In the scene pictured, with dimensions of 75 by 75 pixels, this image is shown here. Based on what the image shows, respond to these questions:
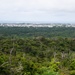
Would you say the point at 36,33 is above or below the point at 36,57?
above

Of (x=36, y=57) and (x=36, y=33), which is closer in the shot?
(x=36, y=57)

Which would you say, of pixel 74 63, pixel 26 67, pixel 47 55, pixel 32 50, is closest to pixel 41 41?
pixel 32 50

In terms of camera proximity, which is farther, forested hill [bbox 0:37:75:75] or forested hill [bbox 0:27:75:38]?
forested hill [bbox 0:27:75:38]

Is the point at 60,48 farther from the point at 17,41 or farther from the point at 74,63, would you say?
the point at 74,63

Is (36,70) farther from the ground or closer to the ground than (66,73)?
farther from the ground

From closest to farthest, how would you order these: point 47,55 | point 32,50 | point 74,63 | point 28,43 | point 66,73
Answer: point 66,73 < point 74,63 < point 47,55 < point 32,50 < point 28,43

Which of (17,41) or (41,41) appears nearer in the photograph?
(17,41)

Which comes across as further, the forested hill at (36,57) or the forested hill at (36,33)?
the forested hill at (36,33)

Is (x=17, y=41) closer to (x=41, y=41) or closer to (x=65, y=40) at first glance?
(x=41, y=41)

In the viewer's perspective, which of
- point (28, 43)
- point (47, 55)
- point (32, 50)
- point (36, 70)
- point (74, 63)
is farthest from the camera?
point (28, 43)
